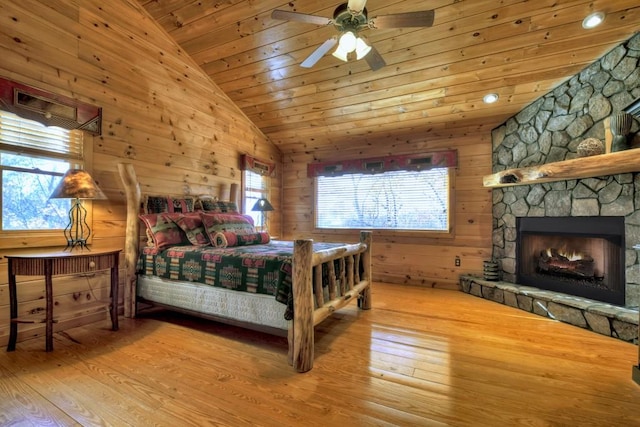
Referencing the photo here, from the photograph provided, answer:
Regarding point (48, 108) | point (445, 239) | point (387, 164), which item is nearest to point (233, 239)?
point (48, 108)

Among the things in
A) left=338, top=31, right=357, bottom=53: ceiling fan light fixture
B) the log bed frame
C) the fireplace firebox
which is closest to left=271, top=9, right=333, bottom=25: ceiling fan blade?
left=338, top=31, right=357, bottom=53: ceiling fan light fixture

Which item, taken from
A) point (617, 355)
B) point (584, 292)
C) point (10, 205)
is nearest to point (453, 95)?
point (584, 292)

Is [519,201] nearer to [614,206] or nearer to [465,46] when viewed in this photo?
[614,206]

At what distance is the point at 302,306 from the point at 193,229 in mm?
1624

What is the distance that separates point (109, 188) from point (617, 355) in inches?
182

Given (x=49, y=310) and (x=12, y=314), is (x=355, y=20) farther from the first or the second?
(x=12, y=314)

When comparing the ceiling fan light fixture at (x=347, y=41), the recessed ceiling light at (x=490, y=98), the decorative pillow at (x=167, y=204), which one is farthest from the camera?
the recessed ceiling light at (x=490, y=98)

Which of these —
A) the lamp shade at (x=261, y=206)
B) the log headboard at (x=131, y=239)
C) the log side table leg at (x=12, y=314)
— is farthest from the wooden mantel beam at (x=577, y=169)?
the log side table leg at (x=12, y=314)

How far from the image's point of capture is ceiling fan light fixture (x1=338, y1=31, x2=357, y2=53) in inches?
81.4

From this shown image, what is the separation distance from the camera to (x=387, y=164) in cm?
468

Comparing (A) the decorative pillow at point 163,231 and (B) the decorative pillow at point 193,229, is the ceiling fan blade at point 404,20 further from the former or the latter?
(A) the decorative pillow at point 163,231

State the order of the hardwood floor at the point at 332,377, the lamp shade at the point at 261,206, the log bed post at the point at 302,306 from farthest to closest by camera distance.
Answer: the lamp shade at the point at 261,206 < the log bed post at the point at 302,306 < the hardwood floor at the point at 332,377

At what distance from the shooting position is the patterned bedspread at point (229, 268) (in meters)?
2.12

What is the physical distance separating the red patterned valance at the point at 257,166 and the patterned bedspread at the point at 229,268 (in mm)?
2110
